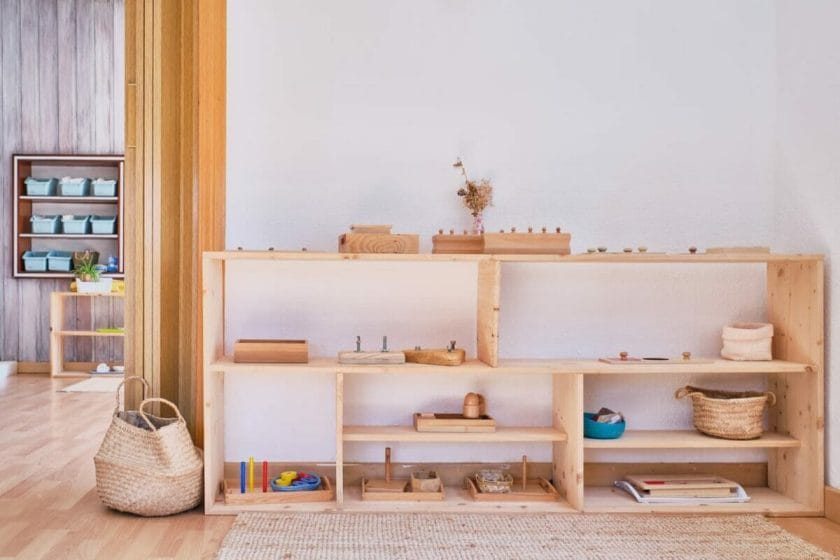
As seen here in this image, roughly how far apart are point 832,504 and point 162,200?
128 inches

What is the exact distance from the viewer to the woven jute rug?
8.99 ft

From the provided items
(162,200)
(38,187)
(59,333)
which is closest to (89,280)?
(59,333)

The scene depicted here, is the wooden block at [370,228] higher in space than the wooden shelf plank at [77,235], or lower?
lower

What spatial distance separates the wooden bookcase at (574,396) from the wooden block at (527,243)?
49 millimetres

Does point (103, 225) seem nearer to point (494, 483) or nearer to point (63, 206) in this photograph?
point (63, 206)

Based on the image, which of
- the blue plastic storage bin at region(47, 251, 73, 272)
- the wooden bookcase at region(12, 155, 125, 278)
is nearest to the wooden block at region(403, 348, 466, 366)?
the wooden bookcase at region(12, 155, 125, 278)

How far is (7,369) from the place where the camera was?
24.1 feet

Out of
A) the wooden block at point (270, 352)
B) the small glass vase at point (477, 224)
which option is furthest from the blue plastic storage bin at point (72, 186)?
the small glass vase at point (477, 224)

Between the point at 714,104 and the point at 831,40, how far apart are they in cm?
57

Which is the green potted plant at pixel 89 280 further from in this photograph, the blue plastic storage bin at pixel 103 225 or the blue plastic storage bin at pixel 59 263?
the blue plastic storage bin at pixel 103 225

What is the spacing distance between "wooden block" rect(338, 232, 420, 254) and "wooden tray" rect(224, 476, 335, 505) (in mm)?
1051

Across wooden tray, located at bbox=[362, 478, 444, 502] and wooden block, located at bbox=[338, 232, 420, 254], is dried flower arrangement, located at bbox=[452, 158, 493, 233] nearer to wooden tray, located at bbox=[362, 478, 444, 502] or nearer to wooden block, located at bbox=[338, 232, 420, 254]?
wooden block, located at bbox=[338, 232, 420, 254]

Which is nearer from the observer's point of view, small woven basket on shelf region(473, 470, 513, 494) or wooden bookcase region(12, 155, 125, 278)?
small woven basket on shelf region(473, 470, 513, 494)

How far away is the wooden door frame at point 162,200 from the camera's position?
363 cm
